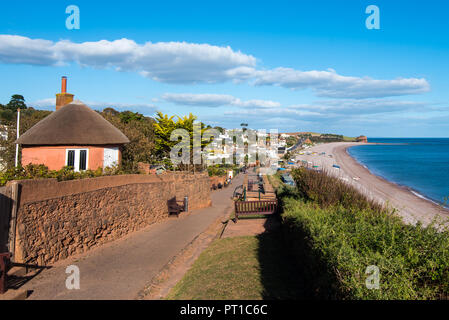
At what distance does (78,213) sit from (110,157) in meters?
6.67

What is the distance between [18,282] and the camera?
7.47m

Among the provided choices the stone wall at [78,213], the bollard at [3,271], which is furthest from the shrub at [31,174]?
the bollard at [3,271]

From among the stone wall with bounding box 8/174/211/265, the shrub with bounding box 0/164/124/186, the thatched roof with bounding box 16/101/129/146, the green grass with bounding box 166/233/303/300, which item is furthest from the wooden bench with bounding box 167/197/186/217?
the shrub with bounding box 0/164/124/186

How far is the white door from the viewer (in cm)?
1625

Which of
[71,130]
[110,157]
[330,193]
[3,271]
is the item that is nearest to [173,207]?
[110,157]

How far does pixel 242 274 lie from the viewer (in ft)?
27.9

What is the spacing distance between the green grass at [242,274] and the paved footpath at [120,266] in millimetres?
1244

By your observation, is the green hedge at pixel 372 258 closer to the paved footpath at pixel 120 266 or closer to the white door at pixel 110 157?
the paved footpath at pixel 120 266

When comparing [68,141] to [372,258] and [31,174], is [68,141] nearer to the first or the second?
[31,174]

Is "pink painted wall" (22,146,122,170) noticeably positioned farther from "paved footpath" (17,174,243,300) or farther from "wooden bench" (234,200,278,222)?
"wooden bench" (234,200,278,222)

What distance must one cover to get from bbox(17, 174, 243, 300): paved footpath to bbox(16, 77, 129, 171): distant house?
4.69 metres

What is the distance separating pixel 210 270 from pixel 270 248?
2.49 m
